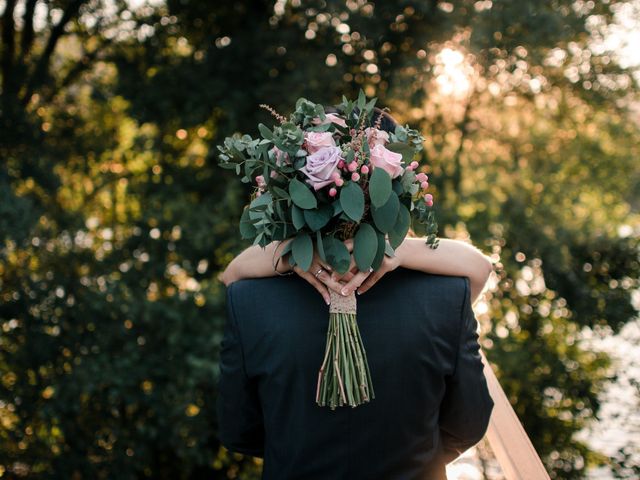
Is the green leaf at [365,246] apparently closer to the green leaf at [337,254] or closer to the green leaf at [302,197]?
the green leaf at [337,254]

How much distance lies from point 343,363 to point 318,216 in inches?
14.8

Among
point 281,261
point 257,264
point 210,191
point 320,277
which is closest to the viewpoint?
point 320,277

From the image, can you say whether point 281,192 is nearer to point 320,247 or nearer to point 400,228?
point 320,247

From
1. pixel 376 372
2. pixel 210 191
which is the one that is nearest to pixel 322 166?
pixel 376 372

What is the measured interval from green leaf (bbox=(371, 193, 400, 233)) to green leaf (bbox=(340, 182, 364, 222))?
71 mm

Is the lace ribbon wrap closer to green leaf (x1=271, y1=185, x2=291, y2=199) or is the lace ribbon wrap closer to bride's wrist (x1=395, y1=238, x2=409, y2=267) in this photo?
bride's wrist (x1=395, y1=238, x2=409, y2=267)

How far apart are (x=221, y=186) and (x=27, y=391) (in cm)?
184

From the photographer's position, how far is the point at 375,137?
182 cm

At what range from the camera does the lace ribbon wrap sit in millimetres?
1791

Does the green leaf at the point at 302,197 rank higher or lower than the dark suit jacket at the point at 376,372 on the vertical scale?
higher

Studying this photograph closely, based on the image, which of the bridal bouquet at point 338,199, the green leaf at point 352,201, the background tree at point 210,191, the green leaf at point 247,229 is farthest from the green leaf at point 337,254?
the background tree at point 210,191

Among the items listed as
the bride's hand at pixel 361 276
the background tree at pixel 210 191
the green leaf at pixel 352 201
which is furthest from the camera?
the background tree at pixel 210 191

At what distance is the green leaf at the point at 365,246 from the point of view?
5.68 feet

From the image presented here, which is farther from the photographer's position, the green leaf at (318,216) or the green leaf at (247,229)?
the green leaf at (247,229)
